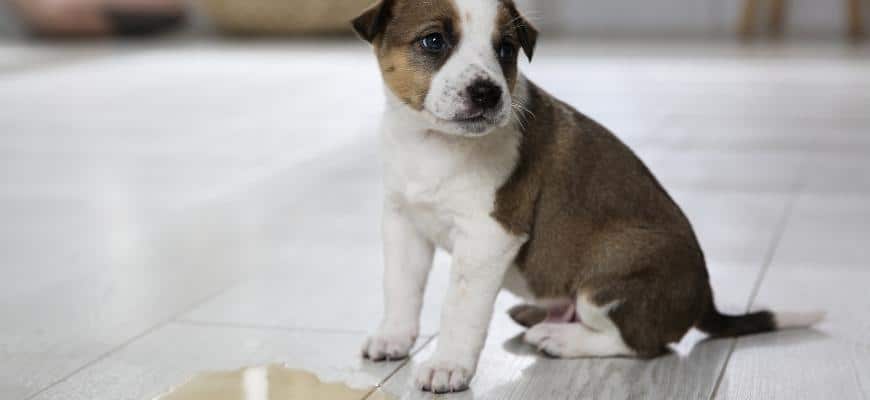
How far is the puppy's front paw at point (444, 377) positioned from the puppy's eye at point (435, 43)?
59 cm

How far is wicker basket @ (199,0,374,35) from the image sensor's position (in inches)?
385

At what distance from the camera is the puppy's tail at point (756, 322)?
8.23ft

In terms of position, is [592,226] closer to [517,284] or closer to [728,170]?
[517,284]

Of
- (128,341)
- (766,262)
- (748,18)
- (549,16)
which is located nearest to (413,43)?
(128,341)

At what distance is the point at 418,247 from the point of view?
2420 millimetres

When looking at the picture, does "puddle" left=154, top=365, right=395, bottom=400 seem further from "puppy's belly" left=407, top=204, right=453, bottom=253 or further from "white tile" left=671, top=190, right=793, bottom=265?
"white tile" left=671, top=190, right=793, bottom=265

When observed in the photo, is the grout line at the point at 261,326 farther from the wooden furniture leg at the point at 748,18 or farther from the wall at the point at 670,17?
the wooden furniture leg at the point at 748,18

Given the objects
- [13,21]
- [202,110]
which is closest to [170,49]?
[13,21]

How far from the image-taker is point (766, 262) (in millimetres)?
3146

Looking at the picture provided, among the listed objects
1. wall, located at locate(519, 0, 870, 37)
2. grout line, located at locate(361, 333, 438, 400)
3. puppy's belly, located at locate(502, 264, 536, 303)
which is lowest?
wall, located at locate(519, 0, 870, 37)

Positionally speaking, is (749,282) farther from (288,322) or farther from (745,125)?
(745,125)

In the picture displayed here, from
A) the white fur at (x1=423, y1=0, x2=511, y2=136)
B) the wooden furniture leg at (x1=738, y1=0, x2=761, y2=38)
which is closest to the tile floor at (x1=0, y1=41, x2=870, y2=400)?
the white fur at (x1=423, y1=0, x2=511, y2=136)

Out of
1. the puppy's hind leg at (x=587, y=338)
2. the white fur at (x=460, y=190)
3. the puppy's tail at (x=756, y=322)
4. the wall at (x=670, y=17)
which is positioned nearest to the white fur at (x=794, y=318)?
the puppy's tail at (x=756, y=322)

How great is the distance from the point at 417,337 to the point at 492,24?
72 centimetres
